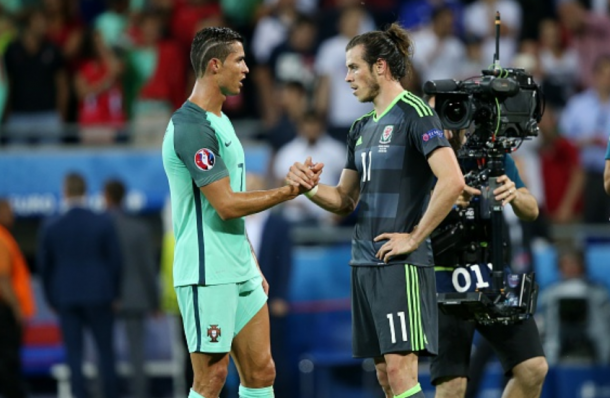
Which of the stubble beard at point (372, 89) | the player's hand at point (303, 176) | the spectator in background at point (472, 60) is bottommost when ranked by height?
the player's hand at point (303, 176)

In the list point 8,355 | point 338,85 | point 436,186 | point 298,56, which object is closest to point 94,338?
point 8,355

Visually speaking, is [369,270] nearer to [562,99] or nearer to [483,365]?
[483,365]

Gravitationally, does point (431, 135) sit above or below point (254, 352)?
above

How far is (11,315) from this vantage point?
13.0 meters

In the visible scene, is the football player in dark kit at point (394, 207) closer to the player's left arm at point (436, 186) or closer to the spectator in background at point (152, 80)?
the player's left arm at point (436, 186)

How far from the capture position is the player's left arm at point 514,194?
7.85 metres

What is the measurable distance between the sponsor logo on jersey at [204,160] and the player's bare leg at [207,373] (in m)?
1.09

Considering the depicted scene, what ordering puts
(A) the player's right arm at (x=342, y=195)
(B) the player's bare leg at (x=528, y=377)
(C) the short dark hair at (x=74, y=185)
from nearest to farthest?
1. (A) the player's right arm at (x=342, y=195)
2. (B) the player's bare leg at (x=528, y=377)
3. (C) the short dark hair at (x=74, y=185)

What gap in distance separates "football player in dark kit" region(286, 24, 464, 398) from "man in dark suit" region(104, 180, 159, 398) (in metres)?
6.24

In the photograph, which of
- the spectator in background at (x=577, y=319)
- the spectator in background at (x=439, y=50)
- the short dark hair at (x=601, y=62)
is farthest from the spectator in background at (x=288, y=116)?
the spectator in background at (x=577, y=319)

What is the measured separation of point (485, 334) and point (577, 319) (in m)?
5.08

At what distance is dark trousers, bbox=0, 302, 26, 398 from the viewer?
510 inches

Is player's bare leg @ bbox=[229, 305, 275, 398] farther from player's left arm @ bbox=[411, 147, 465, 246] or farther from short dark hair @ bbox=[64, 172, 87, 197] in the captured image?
short dark hair @ bbox=[64, 172, 87, 197]

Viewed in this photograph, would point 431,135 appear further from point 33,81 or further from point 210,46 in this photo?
point 33,81
